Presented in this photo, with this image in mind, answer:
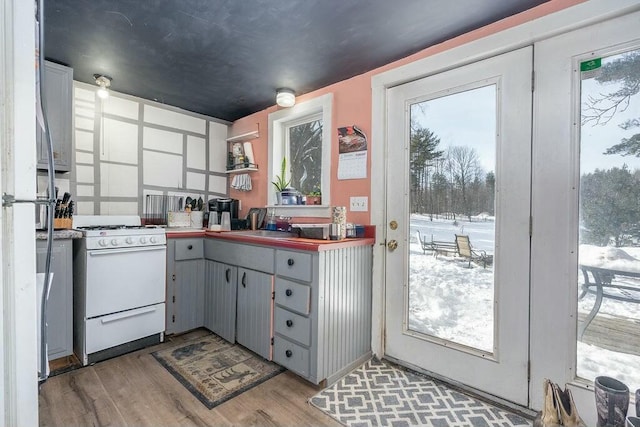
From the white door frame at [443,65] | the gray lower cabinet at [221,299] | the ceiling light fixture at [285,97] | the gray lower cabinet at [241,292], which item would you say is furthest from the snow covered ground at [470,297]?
the ceiling light fixture at [285,97]

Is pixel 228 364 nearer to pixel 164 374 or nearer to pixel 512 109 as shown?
pixel 164 374

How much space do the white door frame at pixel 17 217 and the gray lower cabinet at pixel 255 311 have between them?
1289mm

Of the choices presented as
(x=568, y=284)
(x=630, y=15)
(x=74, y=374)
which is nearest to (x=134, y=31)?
(x=74, y=374)

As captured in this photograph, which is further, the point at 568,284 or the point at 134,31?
the point at 134,31

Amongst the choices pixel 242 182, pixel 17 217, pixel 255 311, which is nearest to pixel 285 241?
pixel 255 311

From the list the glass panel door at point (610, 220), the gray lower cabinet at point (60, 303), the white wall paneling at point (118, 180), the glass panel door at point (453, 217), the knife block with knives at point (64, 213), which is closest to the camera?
the glass panel door at point (610, 220)

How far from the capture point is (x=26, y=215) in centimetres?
79

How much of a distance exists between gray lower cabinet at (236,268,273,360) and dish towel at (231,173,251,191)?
1.17 m

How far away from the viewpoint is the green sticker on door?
140cm

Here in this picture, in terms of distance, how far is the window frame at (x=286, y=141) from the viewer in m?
2.45

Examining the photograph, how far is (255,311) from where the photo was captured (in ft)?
6.91

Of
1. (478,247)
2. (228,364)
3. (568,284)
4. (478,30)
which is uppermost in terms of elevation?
(478,30)

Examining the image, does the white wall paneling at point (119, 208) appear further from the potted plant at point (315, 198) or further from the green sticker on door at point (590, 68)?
the green sticker on door at point (590, 68)

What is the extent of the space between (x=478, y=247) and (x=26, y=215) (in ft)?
6.53
